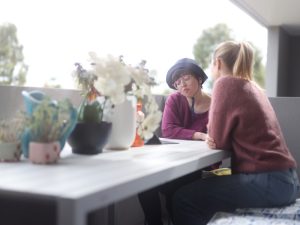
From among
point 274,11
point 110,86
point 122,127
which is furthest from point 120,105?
point 274,11

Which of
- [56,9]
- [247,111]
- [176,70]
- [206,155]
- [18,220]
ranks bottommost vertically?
[18,220]

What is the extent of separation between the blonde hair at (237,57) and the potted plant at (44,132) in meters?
0.97

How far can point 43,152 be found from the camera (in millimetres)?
1246

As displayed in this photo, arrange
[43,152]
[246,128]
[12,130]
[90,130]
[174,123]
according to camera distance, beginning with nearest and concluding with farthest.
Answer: [43,152] → [12,130] → [90,130] → [246,128] → [174,123]

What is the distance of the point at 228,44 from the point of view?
1.99 metres

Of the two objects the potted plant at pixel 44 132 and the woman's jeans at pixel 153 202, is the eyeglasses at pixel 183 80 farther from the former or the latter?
the potted plant at pixel 44 132

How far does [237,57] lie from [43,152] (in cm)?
109

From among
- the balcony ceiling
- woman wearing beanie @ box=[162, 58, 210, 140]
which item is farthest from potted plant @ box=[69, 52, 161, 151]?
the balcony ceiling

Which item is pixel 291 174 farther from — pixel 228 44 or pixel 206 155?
pixel 228 44

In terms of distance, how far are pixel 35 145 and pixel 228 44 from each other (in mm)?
1100

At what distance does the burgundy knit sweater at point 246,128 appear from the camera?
176 centimetres

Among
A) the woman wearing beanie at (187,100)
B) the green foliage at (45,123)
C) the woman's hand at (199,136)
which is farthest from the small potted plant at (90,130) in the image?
the woman wearing beanie at (187,100)

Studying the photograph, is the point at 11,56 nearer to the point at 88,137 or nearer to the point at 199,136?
the point at 88,137

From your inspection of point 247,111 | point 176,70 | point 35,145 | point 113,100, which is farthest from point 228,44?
point 35,145
